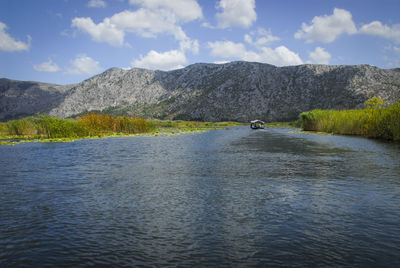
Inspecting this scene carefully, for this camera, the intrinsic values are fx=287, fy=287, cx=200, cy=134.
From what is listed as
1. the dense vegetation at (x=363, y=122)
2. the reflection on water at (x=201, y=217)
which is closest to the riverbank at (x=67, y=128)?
the reflection on water at (x=201, y=217)

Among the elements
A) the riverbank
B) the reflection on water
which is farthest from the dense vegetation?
the riverbank

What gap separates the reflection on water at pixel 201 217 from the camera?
10180mm

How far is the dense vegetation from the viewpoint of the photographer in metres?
54.7

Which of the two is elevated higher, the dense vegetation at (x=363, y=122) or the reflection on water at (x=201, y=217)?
the dense vegetation at (x=363, y=122)

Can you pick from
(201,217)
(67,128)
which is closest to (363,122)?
(201,217)

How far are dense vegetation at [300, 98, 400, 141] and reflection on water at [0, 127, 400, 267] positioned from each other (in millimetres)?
34923

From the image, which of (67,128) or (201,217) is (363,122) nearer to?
(201,217)

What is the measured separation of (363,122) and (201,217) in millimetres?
68146

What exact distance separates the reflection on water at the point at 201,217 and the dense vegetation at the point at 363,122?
3492 centimetres

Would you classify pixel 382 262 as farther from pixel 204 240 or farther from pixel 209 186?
pixel 209 186

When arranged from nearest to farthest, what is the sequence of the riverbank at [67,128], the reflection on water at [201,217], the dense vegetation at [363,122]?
the reflection on water at [201,217] → the dense vegetation at [363,122] → the riverbank at [67,128]

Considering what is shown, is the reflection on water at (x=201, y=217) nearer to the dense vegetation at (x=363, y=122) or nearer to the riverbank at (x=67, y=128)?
the dense vegetation at (x=363, y=122)

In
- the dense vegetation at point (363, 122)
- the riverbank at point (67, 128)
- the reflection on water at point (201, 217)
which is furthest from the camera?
the riverbank at point (67, 128)

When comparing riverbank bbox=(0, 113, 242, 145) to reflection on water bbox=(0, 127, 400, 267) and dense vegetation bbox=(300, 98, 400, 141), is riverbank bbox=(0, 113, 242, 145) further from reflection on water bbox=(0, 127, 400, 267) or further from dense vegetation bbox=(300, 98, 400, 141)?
dense vegetation bbox=(300, 98, 400, 141)
